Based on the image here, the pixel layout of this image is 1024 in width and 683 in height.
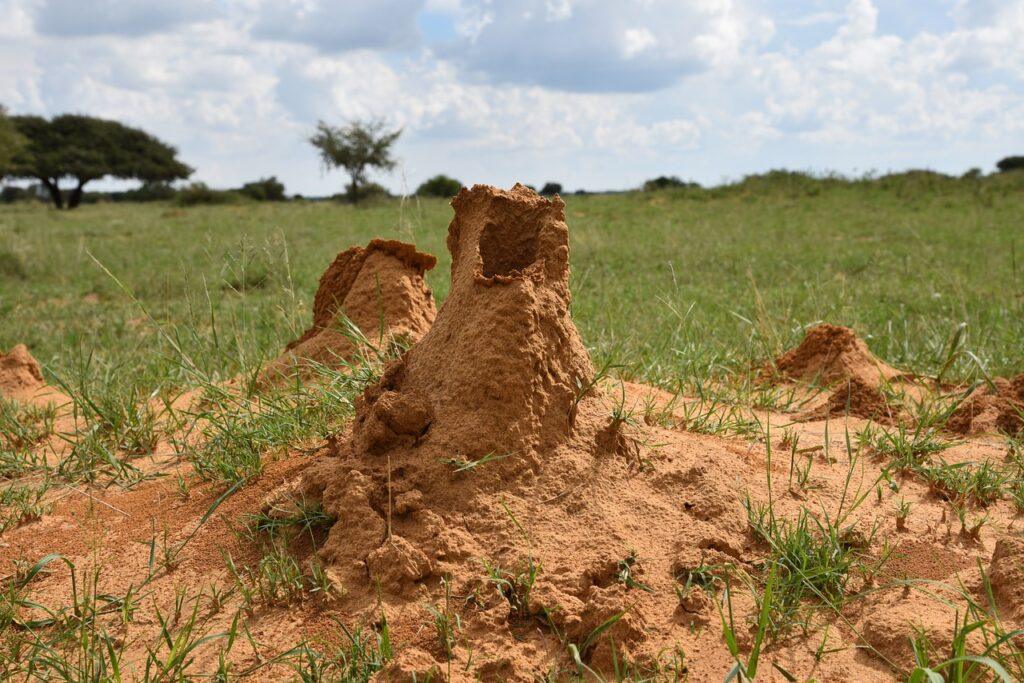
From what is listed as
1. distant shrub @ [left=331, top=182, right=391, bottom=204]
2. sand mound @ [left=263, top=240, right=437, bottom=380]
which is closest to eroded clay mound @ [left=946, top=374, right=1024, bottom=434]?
sand mound @ [left=263, top=240, right=437, bottom=380]

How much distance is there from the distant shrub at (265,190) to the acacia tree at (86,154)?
3.65 m

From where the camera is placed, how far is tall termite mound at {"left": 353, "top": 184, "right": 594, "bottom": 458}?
2287mm

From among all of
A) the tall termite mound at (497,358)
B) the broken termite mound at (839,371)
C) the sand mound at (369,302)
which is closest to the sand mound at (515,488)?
the tall termite mound at (497,358)

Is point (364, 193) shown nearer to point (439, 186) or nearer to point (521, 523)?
point (439, 186)

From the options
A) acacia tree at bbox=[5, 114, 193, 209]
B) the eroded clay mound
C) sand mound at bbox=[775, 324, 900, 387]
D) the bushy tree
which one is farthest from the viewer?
acacia tree at bbox=[5, 114, 193, 209]

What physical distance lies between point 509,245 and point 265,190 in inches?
1611

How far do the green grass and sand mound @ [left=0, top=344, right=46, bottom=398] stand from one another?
0.21 metres

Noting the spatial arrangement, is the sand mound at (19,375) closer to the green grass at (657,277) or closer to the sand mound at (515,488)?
the green grass at (657,277)

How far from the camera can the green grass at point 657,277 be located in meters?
4.34

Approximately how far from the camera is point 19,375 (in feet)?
13.6

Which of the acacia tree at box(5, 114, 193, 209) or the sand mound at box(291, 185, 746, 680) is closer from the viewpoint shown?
the sand mound at box(291, 185, 746, 680)

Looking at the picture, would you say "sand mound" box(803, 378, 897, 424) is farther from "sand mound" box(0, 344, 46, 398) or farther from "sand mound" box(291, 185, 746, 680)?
"sand mound" box(0, 344, 46, 398)

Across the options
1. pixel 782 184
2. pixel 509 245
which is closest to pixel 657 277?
pixel 509 245

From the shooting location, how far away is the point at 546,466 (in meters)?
2.28
